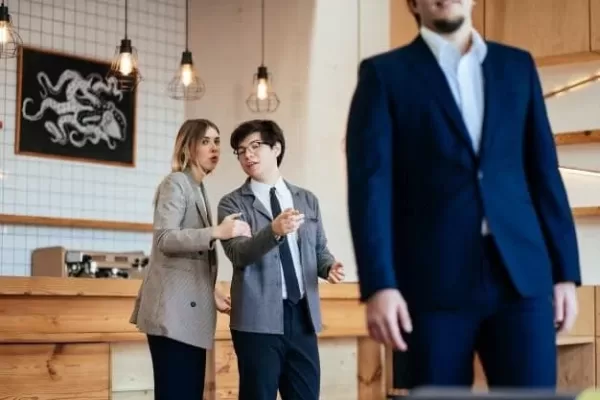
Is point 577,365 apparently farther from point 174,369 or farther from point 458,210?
point 458,210

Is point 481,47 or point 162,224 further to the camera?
point 162,224

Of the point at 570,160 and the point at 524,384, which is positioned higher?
the point at 570,160

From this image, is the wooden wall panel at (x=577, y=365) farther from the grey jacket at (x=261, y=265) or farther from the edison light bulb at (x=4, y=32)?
the edison light bulb at (x=4, y=32)

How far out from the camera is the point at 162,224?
3805 millimetres

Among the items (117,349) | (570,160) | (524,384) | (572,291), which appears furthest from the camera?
(570,160)

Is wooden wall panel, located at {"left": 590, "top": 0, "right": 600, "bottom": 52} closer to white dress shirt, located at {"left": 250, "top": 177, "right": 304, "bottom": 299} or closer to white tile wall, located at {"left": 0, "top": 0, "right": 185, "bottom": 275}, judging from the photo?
white dress shirt, located at {"left": 250, "top": 177, "right": 304, "bottom": 299}

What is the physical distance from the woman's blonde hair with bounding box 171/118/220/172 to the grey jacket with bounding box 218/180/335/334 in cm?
21

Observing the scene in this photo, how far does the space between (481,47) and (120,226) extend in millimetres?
5122

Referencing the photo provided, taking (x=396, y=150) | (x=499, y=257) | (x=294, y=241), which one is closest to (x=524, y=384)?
(x=499, y=257)

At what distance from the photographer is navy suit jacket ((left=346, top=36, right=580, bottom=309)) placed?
6.57 ft

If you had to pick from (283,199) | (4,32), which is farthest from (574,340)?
(4,32)

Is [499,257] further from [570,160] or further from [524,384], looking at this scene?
[570,160]

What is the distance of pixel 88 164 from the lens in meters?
7.07

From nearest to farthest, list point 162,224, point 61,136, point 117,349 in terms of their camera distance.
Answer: point 162,224, point 117,349, point 61,136
